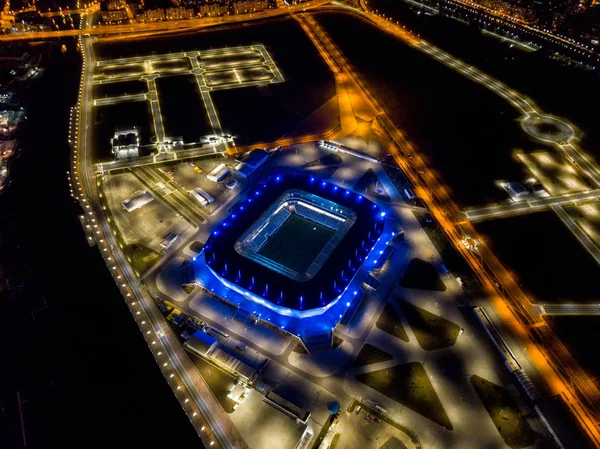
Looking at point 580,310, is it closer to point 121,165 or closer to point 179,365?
point 179,365

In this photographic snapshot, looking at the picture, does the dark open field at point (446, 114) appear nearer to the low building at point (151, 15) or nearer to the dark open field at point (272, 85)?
the dark open field at point (272, 85)

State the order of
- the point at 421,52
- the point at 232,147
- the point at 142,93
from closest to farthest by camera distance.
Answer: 1. the point at 232,147
2. the point at 142,93
3. the point at 421,52

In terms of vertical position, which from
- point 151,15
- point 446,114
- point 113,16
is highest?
point 151,15

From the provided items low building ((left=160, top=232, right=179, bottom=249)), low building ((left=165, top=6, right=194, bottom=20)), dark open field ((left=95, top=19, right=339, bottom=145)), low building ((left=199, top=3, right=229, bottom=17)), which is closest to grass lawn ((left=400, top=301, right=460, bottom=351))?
low building ((left=160, top=232, right=179, bottom=249))

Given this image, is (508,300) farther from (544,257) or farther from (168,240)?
(168,240)

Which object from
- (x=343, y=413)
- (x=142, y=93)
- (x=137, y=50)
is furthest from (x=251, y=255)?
(x=137, y=50)

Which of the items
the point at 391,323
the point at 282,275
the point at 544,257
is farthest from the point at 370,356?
the point at 544,257

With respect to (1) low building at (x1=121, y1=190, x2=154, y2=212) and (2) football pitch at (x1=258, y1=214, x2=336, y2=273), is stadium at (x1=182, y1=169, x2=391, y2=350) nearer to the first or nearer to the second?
(2) football pitch at (x1=258, y1=214, x2=336, y2=273)
